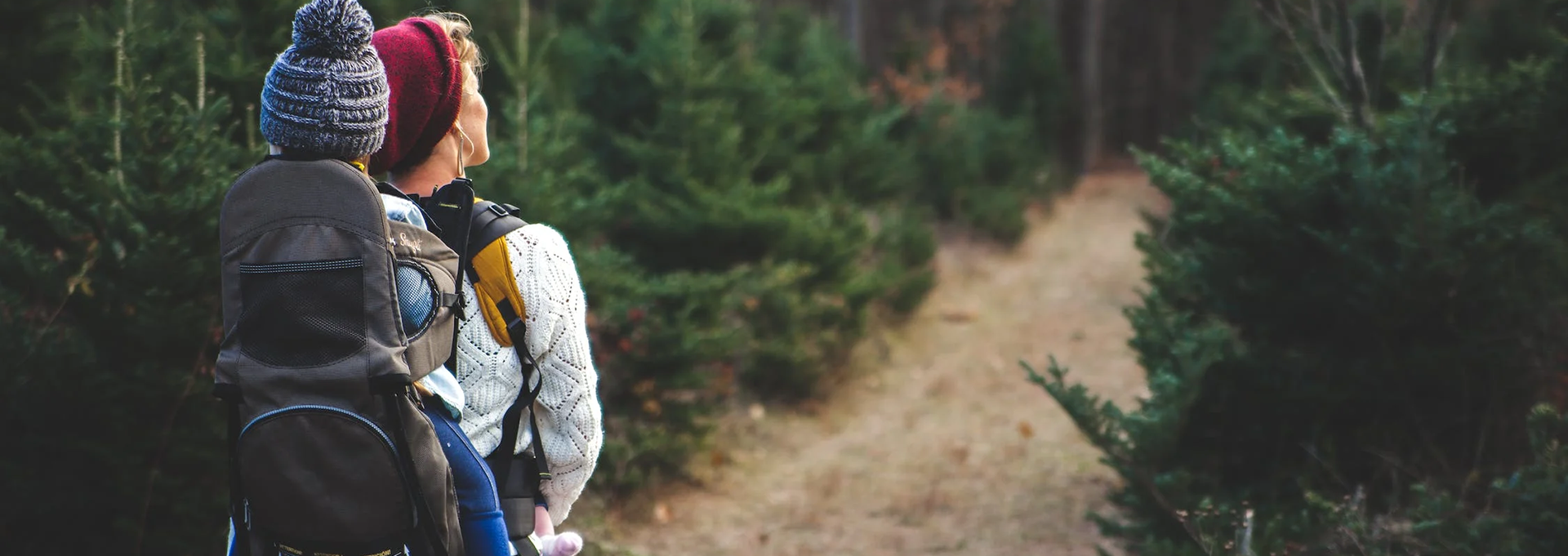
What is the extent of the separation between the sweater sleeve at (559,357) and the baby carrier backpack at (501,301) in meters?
0.02

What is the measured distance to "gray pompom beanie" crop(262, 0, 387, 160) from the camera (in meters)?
1.87

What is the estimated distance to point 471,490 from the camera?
6.81 feet

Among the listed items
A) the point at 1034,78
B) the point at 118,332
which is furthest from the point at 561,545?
the point at 1034,78

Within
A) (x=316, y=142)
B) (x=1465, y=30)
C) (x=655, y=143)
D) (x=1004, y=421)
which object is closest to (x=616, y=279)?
Answer: (x=655, y=143)

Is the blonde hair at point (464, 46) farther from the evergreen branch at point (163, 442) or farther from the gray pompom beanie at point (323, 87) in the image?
the evergreen branch at point (163, 442)

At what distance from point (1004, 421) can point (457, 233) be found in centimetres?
591

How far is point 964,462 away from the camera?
6.75m

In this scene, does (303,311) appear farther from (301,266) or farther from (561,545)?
(561,545)

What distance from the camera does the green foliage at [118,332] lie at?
11.2ft

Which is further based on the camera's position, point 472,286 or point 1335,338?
point 1335,338

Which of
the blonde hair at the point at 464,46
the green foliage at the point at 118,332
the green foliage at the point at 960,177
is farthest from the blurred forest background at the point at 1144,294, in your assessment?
the green foliage at the point at 960,177

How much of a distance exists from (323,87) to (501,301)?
504 mm

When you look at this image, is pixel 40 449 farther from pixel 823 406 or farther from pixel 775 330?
pixel 823 406

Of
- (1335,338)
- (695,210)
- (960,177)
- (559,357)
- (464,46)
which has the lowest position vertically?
(559,357)
